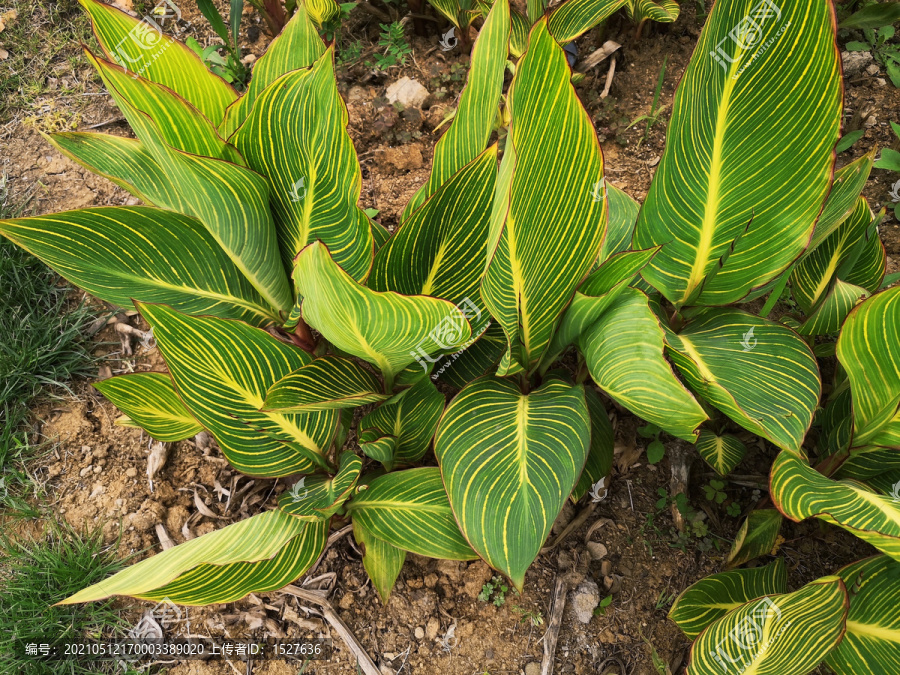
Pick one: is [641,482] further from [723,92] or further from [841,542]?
[723,92]

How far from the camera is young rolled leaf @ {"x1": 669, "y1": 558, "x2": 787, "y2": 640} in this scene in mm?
1253

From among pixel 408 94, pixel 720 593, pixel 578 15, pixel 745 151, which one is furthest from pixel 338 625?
pixel 578 15

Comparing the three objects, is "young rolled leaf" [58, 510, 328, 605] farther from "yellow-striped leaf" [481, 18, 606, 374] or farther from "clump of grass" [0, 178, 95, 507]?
"clump of grass" [0, 178, 95, 507]

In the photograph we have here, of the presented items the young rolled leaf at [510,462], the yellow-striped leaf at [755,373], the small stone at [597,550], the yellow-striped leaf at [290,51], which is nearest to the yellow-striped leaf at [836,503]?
the yellow-striped leaf at [755,373]

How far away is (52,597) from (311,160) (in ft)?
4.09

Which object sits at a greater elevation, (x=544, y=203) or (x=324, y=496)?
(x=544, y=203)

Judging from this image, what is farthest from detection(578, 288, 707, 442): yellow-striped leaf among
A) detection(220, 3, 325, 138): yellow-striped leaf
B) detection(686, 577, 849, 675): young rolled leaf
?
detection(220, 3, 325, 138): yellow-striped leaf

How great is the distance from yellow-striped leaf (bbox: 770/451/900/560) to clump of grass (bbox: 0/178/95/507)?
1.85 metres

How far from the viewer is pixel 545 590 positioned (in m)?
1.45

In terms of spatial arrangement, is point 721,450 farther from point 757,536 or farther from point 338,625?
point 338,625

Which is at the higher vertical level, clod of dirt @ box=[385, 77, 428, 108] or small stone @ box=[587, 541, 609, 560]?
clod of dirt @ box=[385, 77, 428, 108]

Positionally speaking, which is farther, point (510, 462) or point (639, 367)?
point (510, 462)

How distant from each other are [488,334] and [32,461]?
→ 135cm

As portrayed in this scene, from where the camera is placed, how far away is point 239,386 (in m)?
1.23
